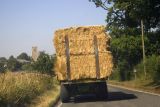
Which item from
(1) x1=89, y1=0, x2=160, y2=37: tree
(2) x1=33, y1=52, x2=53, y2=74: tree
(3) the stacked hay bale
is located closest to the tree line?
(1) x1=89, y1=0, x2=160, y2=37: tree

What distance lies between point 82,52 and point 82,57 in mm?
275

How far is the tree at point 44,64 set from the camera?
5756cm

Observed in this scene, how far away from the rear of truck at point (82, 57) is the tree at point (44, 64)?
32.5 m

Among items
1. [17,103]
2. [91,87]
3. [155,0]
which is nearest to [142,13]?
[155,0]

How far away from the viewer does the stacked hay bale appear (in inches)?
960

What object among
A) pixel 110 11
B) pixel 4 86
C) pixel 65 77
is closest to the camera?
pixel 4 86

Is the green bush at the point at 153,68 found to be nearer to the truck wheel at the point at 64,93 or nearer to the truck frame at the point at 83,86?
the truck frame at the point at 83,86

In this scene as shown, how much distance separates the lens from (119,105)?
20797 mm

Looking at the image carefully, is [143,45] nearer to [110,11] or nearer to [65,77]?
[110,11]

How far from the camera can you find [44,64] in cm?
5803

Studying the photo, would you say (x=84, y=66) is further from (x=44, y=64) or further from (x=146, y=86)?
(x=44, y=64)

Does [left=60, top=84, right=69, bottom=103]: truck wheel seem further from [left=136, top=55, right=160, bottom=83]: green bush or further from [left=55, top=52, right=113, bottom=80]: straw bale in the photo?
[left=136, top=55, right=160, bottom=83]: green bush

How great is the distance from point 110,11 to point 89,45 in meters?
26.6

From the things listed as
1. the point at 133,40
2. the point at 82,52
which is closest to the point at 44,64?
the point at 133,40
